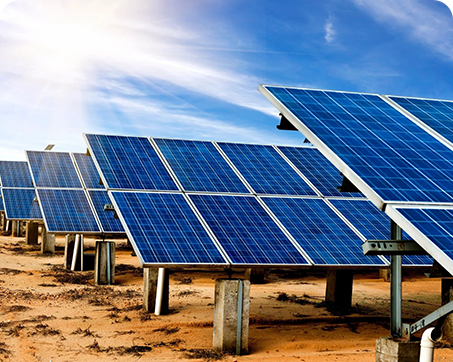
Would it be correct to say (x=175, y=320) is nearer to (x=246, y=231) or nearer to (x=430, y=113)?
(x=246, y=231)

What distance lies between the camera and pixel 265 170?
1717cm

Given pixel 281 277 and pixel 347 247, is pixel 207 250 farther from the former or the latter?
pixel 281 277

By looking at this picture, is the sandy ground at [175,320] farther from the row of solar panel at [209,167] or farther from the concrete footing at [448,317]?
the row of solar panel at [209,167]

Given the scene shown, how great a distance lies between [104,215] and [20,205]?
39.4 ft

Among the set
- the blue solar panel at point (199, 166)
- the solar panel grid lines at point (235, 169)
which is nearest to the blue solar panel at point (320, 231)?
the solar panel grid lines at point (235, 169)

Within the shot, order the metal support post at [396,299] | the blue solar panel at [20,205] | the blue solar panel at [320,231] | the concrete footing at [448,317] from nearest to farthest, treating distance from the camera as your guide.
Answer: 1. the metal support post at [396,299]
2. the blue solar panel at [320,231]
3. the concrete footing at [448,317]
4. the blue solar panel at [20,205]

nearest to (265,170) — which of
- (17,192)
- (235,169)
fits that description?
(235,169)

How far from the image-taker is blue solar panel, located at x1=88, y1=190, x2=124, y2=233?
2239 cm

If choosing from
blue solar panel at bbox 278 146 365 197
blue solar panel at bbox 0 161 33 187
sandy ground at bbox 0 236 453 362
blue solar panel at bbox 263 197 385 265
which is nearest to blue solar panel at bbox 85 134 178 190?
blue solar panel at bbox 263 197 385 265

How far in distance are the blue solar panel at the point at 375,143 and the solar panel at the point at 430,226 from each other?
11.3 inches

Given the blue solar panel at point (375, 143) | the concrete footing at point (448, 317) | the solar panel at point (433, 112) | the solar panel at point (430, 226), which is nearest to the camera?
the solar panel at point (430, 226)

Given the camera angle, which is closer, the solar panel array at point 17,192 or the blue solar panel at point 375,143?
the blue solar panel at point 375,143

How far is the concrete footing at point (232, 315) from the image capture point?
11430 millimetres

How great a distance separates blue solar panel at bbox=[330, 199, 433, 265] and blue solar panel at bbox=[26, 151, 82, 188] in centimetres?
1571
